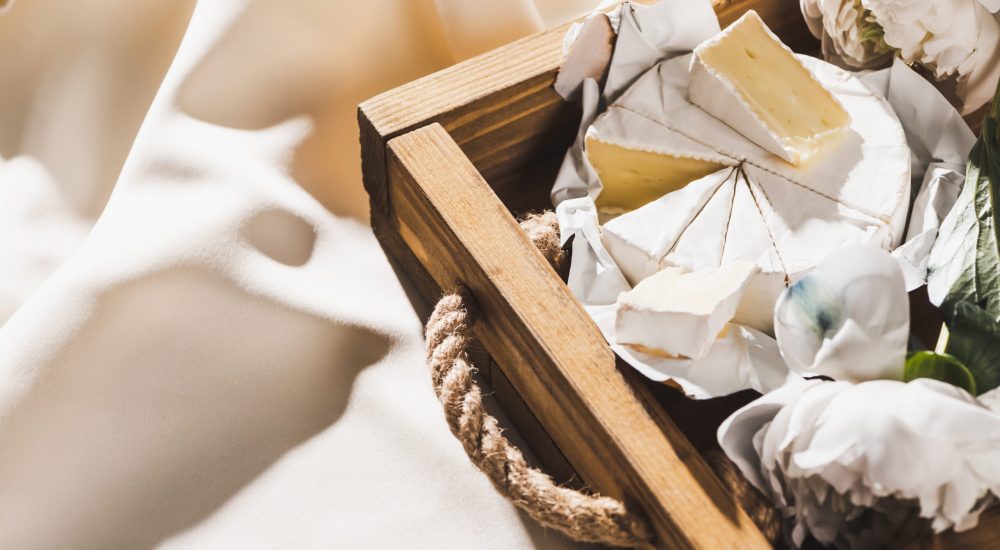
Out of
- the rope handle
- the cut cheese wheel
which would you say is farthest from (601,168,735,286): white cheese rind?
the rope handle

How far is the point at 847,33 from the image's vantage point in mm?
752

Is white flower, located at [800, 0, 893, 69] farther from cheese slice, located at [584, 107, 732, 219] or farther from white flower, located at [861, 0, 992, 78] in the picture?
cheese slice, located at [584, 107, 732, 219]

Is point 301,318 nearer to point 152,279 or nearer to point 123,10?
point 152,279

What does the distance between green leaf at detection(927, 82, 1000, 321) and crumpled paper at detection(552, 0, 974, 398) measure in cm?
1

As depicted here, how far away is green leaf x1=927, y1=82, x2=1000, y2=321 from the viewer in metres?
0.61

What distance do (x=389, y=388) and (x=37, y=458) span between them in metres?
0.25

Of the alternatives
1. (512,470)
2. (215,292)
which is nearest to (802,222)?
(512,470)

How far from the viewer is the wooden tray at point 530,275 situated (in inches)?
21.8

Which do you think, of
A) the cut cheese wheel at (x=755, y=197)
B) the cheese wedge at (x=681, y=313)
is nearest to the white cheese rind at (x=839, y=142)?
the cut cheese wheel at (x=755, y=197)

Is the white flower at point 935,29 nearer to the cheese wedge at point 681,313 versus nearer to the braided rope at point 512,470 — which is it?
the cheese wedge at point 681,313

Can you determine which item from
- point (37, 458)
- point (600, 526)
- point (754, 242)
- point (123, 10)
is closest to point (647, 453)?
point (600, 526)

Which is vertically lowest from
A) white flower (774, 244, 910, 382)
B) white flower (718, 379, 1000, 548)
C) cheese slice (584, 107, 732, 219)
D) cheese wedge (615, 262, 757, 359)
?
white flower (718, 379, 1000, 548)

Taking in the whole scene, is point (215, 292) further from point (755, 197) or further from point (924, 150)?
point (924, 150)

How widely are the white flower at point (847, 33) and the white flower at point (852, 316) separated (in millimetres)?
269
